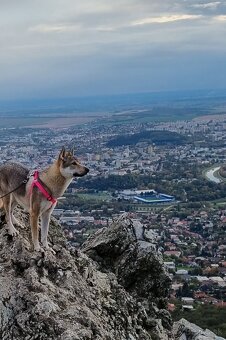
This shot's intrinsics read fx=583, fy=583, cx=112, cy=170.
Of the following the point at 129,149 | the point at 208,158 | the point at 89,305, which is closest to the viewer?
the point at 89,305

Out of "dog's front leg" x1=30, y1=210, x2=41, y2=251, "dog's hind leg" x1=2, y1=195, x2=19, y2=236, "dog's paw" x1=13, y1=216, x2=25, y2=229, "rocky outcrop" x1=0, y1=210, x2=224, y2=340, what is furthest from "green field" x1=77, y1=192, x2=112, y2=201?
"dog's front leg" x1=30, y1=210, x2=41, y2=251

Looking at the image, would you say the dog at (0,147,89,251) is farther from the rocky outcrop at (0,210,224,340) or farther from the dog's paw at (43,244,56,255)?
the rocky outcrop at (0,210,224,340)

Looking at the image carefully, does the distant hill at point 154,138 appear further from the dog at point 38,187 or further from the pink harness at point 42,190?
the pink harness at point 42,190

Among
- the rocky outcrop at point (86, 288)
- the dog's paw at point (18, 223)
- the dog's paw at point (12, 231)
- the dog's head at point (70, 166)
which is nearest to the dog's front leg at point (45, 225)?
the rocky outcrop at point (86, 288)

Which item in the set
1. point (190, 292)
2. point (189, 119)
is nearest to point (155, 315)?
point (190, 292)

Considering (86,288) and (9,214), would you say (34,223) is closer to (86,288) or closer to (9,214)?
(9,214)

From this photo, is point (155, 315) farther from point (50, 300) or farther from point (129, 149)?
point (129, 149)

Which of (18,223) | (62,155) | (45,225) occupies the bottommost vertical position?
(18,223)

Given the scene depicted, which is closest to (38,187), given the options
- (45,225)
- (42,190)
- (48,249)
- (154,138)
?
(42,190)
